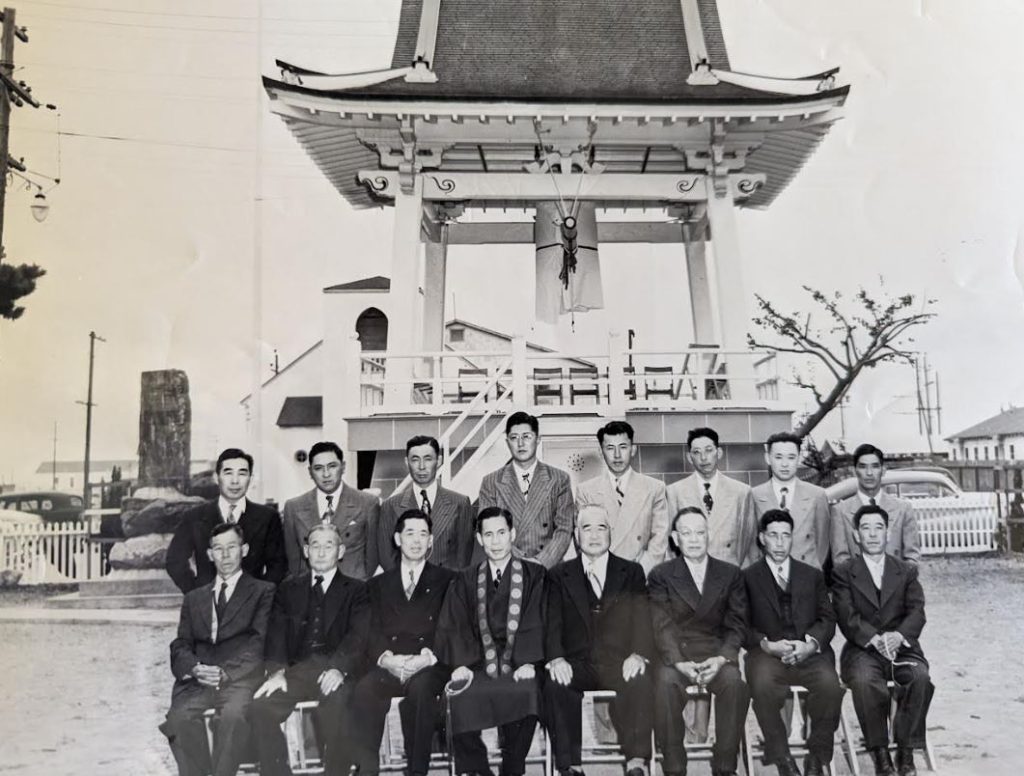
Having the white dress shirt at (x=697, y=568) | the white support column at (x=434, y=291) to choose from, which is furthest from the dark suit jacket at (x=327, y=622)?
the white support column at (x=434, y=291)

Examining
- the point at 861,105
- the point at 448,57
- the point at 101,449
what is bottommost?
the point at 101,449

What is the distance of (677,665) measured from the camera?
9.80 feet

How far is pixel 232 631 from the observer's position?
306cm

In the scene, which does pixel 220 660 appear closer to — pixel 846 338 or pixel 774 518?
pixel 774 518

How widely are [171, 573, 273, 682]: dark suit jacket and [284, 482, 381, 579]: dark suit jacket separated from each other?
0.92 ft

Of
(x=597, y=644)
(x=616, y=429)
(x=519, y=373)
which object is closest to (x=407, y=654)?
(x=597, y=644)

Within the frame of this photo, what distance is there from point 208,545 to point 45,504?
3.43 ft

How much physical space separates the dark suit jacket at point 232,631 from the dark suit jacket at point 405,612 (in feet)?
1.44

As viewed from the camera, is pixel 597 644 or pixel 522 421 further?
pixel 522 421

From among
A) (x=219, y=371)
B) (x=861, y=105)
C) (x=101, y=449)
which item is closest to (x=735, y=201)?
(x=861, y=105)

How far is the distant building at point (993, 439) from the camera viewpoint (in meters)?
3.88

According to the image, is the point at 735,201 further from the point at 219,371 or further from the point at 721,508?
the point at 219,371

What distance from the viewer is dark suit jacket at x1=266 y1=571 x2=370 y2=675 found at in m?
3.06

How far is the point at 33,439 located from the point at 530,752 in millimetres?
2710
